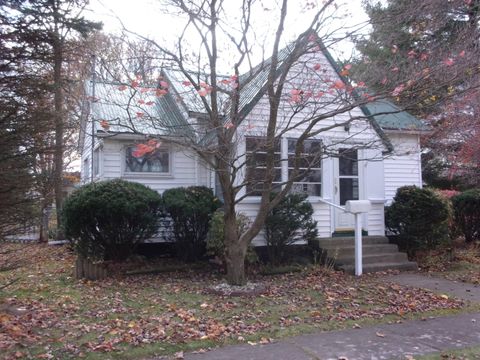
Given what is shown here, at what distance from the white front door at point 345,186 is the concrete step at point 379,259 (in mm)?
1384

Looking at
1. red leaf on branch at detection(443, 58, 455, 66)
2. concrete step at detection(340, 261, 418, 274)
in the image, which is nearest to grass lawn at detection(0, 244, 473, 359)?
concrete step at detection(340, 261, 418, 274)

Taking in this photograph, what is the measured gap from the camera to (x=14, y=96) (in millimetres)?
5156

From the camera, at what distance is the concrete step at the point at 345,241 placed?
1099cm

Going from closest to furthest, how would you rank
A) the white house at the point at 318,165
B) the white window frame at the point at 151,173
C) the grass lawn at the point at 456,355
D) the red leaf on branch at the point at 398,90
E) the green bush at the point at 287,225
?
1. the grass lawn at the point at 456,355
2. the red leaf on branch at the point at 398,90
3. the green bush at the point at 287,225
4. the white house at the point at 318,165
5. the white window frame at the point at 151,173

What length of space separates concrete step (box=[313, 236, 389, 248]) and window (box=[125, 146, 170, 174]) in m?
4.50

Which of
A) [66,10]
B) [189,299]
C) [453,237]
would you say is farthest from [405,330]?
[453,237]

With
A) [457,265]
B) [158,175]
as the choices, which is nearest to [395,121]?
[457,265]

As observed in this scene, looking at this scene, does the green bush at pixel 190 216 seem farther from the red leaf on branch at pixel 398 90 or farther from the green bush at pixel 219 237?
the red leaf on branch at pixel 398 90

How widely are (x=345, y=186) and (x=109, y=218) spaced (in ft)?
20.1

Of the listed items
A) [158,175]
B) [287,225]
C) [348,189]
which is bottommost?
[287,225]

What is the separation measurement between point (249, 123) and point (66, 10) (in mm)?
5339

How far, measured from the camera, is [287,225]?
34.0 ft

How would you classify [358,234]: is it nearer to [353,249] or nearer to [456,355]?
[353,249]

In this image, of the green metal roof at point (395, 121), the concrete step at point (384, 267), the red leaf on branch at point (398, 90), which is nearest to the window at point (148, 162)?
the concrete step at point (384, 267)
